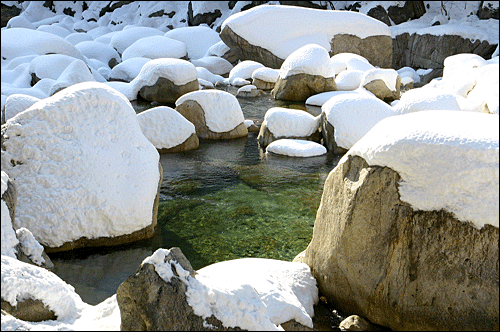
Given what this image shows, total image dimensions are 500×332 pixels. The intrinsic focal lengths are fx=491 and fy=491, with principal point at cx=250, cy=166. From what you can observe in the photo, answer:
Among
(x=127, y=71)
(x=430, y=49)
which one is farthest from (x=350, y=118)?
(x=430, y=49)

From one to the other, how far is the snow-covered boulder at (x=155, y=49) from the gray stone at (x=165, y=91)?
249 inches

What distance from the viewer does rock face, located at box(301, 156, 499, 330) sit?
2643mm

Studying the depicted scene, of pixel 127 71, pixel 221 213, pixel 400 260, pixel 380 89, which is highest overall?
pixel 400 260

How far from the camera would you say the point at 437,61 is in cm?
1848

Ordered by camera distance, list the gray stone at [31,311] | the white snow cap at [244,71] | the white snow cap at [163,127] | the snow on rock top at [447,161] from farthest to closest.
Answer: the white snow cap at [244,71] < the white snow cap at [163,127] < the snow on rock top at [447,161] < the gray stone at [31,311]

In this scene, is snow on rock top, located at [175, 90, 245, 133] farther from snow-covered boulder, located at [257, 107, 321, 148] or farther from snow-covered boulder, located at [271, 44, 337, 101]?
snow-covered boulder, located at [271, 44, 337, 101]

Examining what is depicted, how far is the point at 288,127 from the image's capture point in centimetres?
866

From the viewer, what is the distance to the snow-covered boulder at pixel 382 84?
41.9 feet

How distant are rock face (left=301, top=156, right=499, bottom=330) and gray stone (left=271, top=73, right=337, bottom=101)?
9771 mm

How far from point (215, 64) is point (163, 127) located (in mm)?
10986

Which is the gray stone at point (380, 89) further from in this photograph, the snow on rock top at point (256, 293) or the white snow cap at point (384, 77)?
the snow on rock top at point (256, 293)

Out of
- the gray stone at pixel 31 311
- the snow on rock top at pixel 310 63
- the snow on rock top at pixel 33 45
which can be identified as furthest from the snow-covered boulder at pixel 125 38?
the gray stone at pixel 31 311

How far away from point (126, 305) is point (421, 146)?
69.6 inches

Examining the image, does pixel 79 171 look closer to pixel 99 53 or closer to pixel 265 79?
pixel 265 79
